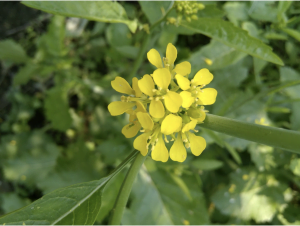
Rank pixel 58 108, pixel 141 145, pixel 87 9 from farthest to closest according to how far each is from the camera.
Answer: pixel 58 108 → pixel 87 9 → pixel 141 145

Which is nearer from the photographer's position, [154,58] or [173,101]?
[173,101]

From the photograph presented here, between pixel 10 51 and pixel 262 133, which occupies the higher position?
pixel 10 51

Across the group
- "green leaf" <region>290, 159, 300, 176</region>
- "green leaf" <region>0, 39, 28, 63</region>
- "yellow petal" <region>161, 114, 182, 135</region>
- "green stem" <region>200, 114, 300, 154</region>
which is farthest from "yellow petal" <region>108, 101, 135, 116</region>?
"green leaf" <region>0, 39, 28, 63</region>

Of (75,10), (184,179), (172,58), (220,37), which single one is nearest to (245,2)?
(220,37)

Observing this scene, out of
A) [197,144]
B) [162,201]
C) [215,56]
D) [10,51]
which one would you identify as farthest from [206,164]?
[10,51]

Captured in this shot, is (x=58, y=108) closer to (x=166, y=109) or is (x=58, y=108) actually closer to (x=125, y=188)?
(x=125, y=188)

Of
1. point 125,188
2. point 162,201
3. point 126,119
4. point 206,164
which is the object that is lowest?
point 162,201

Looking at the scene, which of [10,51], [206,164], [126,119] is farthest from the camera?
[10,51]

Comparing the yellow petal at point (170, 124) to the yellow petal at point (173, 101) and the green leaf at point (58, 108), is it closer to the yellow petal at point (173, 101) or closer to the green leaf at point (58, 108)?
the yellow petal at point (173, 101)

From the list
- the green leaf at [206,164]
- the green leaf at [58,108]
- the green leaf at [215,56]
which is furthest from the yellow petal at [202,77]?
the green leaf at [58,108]
